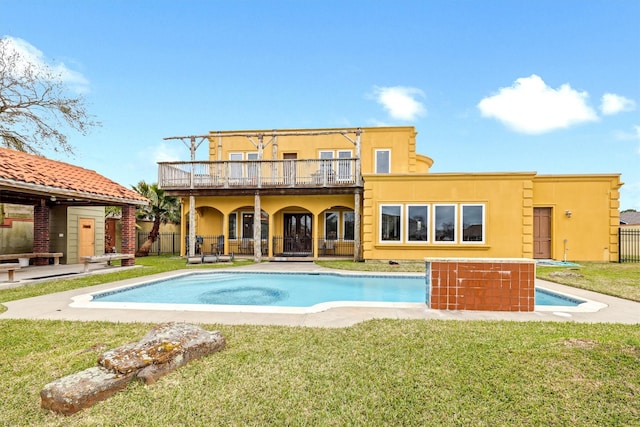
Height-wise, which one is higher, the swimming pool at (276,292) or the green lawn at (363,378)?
the green lawn at (363,378)

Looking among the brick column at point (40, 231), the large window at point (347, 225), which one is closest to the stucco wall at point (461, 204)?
the large window at point (347, 225)

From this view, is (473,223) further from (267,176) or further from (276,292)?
(267,176)

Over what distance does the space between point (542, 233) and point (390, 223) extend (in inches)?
279

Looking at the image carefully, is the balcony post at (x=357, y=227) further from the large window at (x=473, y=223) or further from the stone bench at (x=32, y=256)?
the stone bench at (x=32, y=256)

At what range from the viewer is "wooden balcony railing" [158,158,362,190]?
15.1 meters

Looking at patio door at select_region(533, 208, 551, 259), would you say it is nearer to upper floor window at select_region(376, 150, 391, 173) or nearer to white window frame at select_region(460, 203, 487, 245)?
white window frame at select_region(460, 203, 487, 245)

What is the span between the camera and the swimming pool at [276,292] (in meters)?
6.59

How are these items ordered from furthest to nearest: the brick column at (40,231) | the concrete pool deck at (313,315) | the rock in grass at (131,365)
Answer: the brick column at (40,231) → the concrete pool deck at (313,315) → the rock in grass at (131,365)

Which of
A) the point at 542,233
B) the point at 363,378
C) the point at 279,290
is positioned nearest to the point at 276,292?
the point at 279,290

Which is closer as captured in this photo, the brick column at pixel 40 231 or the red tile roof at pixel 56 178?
the red tile roof at pixel 56 178

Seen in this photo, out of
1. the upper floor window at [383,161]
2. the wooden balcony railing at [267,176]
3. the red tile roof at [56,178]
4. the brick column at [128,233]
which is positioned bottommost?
the brick column at [128,233]

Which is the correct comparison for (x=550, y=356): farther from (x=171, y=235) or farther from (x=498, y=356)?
(x=171, y=235)

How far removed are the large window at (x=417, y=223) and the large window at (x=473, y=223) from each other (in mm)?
1529

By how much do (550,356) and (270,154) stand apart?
16755 mm
